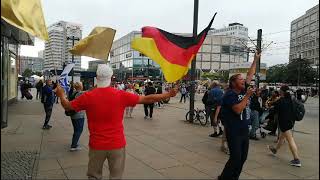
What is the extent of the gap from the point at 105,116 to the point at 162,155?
411cm

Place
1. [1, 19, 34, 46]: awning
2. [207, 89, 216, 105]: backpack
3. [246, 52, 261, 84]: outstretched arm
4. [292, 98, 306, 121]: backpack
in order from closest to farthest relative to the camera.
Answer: [1, 19, 34, 46]: awning, [246, 52, 261, 84]: outstretched arm, [292, 98, 306, 121]: backpack, [207, 89, 216, 105]: backpack

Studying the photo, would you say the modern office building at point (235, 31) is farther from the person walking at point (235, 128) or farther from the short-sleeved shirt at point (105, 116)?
the short-sleeved shirt at point (105, 116)

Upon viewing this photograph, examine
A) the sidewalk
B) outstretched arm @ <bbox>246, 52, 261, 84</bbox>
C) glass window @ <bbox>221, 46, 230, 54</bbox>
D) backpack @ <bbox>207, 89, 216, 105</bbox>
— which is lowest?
the sidewalk

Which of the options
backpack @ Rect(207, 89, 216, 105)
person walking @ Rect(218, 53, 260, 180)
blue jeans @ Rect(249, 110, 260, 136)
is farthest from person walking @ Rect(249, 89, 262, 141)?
person walking @ Rect(218, 53, 260, 180)

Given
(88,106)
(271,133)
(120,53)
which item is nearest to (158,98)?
(88,106)

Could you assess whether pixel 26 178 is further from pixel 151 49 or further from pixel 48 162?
pixel 151 49

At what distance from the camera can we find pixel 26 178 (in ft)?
19.7

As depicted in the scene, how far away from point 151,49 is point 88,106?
5.18ft

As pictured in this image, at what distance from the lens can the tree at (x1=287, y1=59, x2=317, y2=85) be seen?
8262 cm

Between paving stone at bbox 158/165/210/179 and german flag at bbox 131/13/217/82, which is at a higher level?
german flag at bbox 131/13/217/82

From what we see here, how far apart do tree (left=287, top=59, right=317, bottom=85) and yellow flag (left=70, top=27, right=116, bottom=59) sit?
266 feet

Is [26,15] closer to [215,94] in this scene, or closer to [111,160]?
[111,160]

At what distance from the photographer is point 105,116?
408cm

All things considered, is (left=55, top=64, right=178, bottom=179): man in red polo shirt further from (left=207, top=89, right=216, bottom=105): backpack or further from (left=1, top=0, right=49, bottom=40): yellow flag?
(left=207, top=89, right=216, bottom=105): backpack
